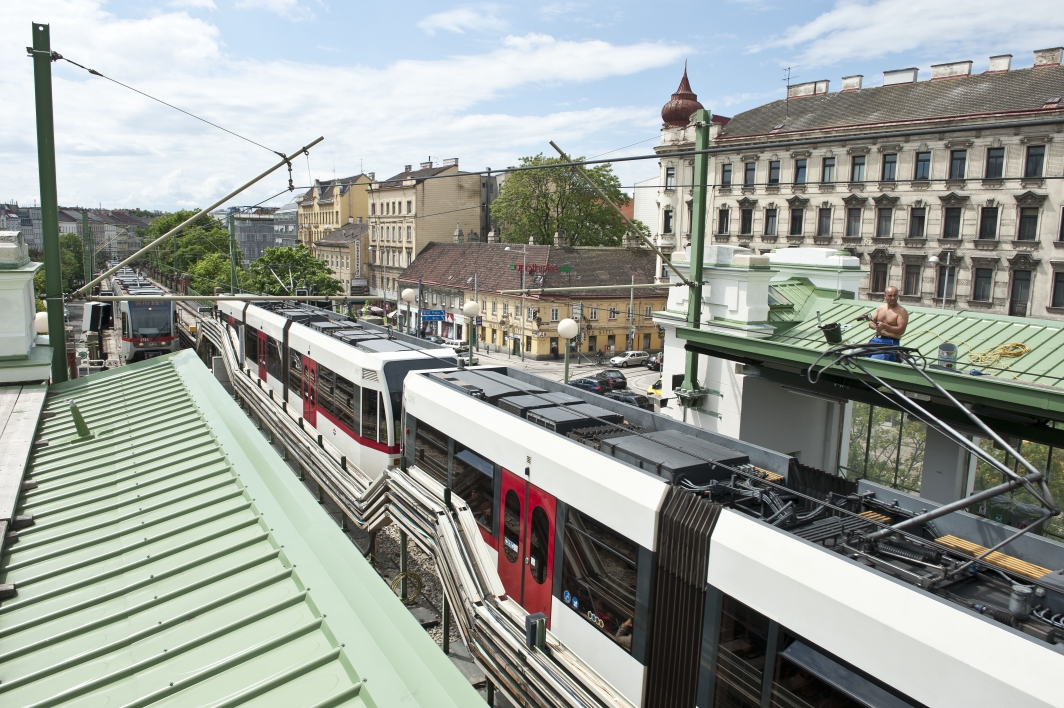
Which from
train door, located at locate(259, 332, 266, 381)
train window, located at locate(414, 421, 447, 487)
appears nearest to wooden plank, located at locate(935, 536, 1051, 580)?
train window, located at locate(414, 421, 447, 487)

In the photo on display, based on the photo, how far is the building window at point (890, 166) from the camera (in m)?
42.4

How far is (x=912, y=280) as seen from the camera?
1674 inches

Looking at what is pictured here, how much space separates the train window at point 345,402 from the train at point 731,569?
12.3ft

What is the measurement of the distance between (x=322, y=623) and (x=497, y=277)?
161 ft

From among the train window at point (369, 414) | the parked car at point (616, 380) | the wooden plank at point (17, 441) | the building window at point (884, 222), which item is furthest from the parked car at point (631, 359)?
the wooden plank at point (17, 441)

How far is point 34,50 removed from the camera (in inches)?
389

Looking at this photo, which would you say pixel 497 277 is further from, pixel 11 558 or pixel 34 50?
pixel 11 558

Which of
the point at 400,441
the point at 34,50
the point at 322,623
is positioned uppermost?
the point at 34,50

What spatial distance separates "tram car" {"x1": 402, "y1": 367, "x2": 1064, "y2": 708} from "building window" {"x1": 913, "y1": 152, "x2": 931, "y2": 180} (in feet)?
129

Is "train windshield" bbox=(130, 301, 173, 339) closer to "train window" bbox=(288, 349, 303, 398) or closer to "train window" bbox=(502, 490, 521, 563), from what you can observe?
"train window" bbox=(288, 349, 303, 398)

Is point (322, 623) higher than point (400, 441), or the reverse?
point (322, 623)

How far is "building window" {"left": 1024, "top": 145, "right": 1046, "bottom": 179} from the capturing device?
37.1 meters

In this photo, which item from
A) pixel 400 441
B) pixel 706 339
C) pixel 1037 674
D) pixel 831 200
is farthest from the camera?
pixel 831 200

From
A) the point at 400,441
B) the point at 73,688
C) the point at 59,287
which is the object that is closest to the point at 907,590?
the point at 73,688
